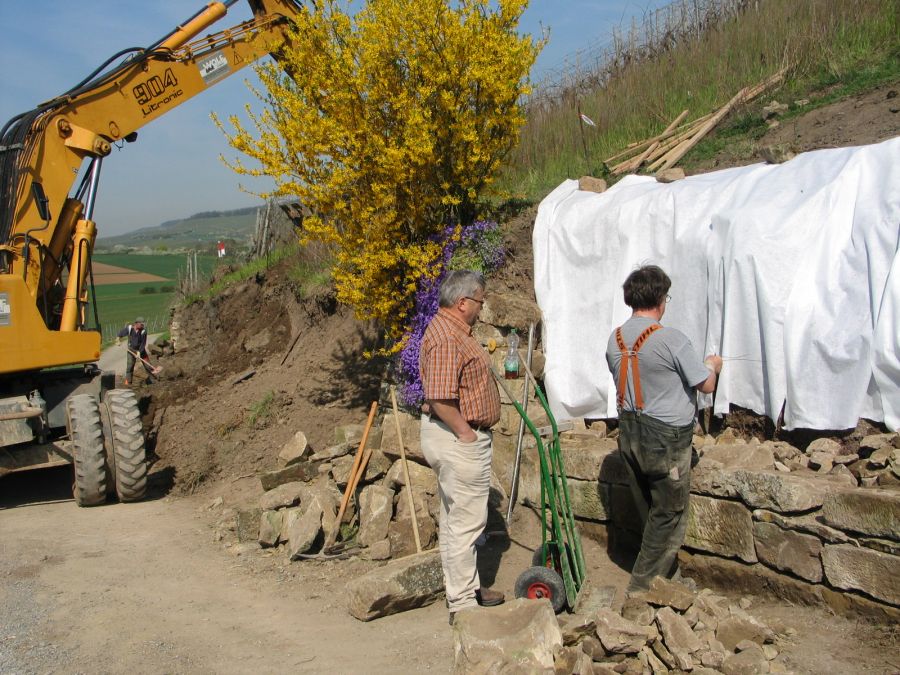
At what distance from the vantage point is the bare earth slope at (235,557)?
14.6 feet

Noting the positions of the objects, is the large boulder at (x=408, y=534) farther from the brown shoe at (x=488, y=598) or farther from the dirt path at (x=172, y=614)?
the brown shoe at (x=488, y=598)

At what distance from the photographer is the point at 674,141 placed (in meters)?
8.98

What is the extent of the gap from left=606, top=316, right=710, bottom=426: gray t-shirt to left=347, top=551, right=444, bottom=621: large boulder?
1.89 metres

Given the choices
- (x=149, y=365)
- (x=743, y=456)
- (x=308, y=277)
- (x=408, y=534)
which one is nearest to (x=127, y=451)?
(x=408, y=534)

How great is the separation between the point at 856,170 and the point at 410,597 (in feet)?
13.3

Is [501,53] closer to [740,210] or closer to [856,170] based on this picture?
[740,210]

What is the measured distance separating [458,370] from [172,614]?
283cm

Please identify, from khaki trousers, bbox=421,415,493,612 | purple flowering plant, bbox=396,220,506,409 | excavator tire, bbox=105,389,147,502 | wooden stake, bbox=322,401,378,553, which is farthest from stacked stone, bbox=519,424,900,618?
excavator tire, bbox=105,389,147,502

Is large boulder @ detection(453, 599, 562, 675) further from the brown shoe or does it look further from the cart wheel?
the brown shoe

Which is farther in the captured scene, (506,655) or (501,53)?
(501,53)

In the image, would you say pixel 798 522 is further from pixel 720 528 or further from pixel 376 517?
pixel 376 517

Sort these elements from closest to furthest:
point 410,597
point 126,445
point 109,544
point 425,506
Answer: point 410,597 < point 425,506 < point 109,544 < point 126,445

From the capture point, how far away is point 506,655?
3.65 metres

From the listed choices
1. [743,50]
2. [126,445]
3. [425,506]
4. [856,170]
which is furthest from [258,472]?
[743,50]
